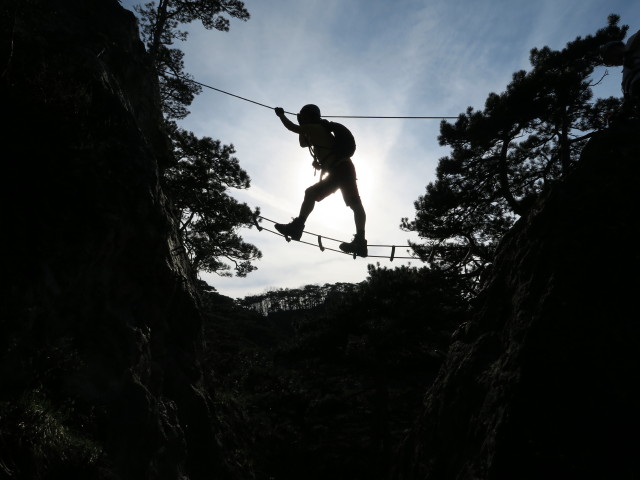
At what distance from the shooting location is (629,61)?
5559 millimetres

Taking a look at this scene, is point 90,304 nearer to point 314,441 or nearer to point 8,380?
point 8,380

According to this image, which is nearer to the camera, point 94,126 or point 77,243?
point 77,243

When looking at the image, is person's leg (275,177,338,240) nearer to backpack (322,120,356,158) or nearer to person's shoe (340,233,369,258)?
backpack (322,120,356,158)

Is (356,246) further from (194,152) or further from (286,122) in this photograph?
(194,152)

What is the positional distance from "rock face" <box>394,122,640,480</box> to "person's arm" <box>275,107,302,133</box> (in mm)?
4262

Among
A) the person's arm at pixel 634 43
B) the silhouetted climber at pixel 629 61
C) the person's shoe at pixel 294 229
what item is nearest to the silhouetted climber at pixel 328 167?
the person's shoe at pixel 294 229

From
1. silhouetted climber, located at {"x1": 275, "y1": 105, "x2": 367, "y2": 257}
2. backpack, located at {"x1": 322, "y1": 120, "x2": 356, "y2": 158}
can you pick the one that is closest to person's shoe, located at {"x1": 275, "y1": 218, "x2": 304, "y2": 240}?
silhouetted climber, located at {"x1": 275, "y1": 105, "x2": 367, "y2": 257}

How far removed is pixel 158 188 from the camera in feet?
28.8

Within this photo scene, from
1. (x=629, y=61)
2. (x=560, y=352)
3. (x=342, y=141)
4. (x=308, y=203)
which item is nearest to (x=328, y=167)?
(x=342, y=141)

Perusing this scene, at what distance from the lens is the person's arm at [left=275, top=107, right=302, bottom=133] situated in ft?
23.9

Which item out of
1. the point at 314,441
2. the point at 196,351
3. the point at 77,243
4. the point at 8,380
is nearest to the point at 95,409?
the point at 8,380

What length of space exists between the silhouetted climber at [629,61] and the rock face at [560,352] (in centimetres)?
44

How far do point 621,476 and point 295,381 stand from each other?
17.7 m

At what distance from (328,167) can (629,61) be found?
468 centimetres
